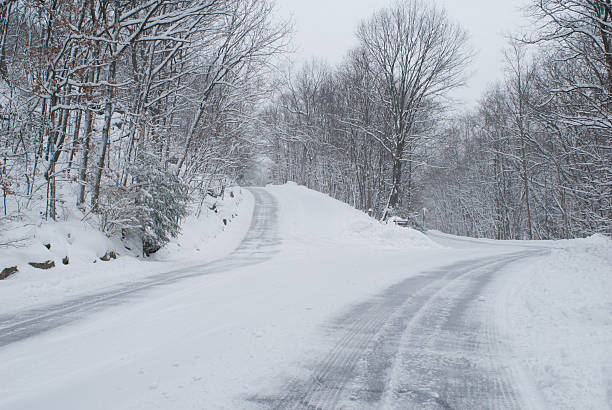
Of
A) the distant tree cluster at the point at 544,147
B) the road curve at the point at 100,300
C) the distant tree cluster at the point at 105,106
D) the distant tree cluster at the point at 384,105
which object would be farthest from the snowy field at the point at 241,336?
the distant tree cluster at the point at 384,105

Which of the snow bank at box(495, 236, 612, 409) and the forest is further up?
the forest

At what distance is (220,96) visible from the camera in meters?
20.9

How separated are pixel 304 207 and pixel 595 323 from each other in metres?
22.3

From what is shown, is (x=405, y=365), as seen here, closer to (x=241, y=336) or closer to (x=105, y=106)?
(x=241, y=336)

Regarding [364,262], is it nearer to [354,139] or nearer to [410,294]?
[410,294]

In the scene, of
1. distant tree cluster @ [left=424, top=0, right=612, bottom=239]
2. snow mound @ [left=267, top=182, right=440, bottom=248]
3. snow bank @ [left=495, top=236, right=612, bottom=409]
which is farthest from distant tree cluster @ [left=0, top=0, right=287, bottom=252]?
distant tree cluster @ [left=424, top=0, right=612, bottom=239]

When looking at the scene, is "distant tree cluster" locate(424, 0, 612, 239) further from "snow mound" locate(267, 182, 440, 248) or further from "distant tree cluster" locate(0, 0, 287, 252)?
"distant tree cluster" locate(0, 0, 287, 252)

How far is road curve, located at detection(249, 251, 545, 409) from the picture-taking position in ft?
9.38

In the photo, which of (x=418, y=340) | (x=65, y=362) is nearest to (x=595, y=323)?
(x=418, y=340)

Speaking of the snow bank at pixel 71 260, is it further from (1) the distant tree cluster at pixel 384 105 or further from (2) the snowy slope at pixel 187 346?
(1) the distant tree cluster at pixel 384 105

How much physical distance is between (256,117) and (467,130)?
125 ft

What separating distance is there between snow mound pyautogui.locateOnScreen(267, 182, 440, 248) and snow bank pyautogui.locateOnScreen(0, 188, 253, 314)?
6156mm

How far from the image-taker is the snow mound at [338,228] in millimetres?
18531

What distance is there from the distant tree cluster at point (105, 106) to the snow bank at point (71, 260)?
0.68 meters
